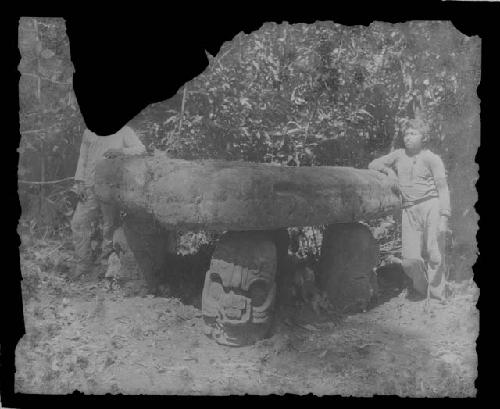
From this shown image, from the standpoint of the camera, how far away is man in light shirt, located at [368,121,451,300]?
7.03 m

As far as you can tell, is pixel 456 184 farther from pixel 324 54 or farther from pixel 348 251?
pixel 324 54

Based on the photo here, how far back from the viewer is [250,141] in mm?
6953

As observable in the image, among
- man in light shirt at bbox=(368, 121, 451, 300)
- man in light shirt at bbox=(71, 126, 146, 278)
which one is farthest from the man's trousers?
man in light shirt at bbox=(71, 126, 146, 278)

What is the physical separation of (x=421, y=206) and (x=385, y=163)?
0.49 metres

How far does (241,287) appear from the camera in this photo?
6570 mm

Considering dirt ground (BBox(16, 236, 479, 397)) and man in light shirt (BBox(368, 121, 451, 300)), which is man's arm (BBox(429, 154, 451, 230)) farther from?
dirt ground (BBox(16, 236, 479, 397))

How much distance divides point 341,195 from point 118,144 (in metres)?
1.92

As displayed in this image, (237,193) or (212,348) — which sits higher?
(237,193)

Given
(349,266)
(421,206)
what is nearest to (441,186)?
(421,206)

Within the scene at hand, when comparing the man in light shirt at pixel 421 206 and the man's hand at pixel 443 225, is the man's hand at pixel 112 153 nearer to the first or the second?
the man in light shirt at pixel 421 206

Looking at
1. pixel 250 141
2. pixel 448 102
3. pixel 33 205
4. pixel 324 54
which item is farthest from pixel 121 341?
pixel 448 102

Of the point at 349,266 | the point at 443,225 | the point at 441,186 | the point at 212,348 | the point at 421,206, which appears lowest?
the point at 212,348

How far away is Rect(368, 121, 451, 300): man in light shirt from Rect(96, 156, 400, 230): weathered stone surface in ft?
0.90

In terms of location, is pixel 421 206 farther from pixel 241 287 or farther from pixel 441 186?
pixel 241 287
